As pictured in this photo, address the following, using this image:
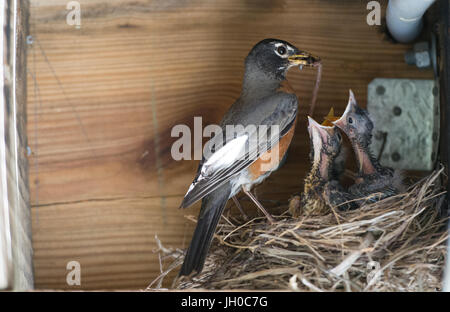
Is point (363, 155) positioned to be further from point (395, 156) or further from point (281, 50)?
point (281, 50)

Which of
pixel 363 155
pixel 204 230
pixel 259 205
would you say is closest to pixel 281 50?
pixel 363 155

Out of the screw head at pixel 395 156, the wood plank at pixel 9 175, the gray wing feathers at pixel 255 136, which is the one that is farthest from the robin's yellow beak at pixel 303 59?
the wood plank at pixel 9 175

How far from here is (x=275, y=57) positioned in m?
2.11

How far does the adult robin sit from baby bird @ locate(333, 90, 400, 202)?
0.69 ft

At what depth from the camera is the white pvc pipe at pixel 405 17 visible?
189cm

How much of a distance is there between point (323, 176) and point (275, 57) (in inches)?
20.9

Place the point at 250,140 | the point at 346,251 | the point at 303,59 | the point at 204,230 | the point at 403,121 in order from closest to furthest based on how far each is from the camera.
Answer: the point at 346,251, the point at 204,230, the point at 250,140, the point at 303,59, the point at 403,121

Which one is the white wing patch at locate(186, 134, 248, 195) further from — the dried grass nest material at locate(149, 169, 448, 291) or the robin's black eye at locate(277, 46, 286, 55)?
the robin's black eye at locate(277, 46, 286, 55)

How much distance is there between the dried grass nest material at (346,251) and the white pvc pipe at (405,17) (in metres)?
0.61

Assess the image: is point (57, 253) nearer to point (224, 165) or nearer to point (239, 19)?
point (224, 165)

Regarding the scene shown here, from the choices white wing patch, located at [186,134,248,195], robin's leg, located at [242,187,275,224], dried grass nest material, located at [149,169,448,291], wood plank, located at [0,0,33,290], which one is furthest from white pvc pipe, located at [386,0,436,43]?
wood plank, located at [0,0,33,290]

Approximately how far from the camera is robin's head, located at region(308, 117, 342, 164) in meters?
2.00

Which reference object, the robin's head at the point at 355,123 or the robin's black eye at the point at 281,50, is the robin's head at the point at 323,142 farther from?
the robin's black eye at the point at 281,50
